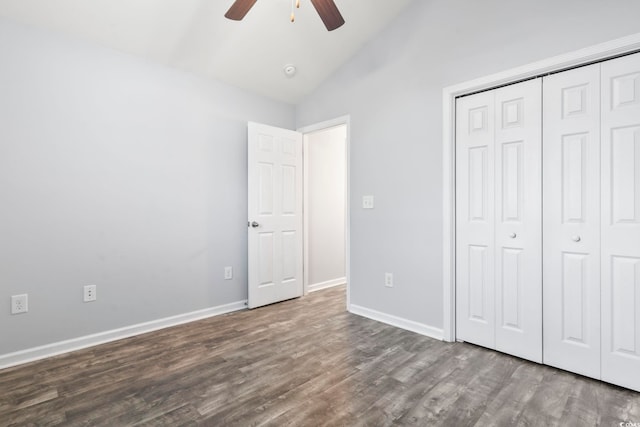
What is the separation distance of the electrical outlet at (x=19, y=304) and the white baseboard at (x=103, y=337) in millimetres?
280

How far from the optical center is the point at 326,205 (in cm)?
431

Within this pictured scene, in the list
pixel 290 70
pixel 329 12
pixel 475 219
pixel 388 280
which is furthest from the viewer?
pixel 290 70

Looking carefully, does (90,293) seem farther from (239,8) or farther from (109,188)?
(239,8)

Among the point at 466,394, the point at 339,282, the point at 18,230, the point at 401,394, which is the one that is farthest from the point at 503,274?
the point at 18,230

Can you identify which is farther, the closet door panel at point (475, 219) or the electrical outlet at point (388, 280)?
the electrical outlet at point (388, 280)

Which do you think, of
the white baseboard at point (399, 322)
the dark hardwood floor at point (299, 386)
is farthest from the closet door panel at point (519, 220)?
the white baseboard at point (399, 322)

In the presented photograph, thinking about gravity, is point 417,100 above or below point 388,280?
above

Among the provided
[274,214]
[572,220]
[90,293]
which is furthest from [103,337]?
[572,220]

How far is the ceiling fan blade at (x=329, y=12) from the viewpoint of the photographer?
191 cm

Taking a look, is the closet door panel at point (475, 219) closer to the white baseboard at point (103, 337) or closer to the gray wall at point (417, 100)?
the gray wall at point (417, 100)

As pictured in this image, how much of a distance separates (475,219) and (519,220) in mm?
296

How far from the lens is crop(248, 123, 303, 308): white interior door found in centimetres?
337

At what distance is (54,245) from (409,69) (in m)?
3.13

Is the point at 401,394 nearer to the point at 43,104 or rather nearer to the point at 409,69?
the point at 409,69
